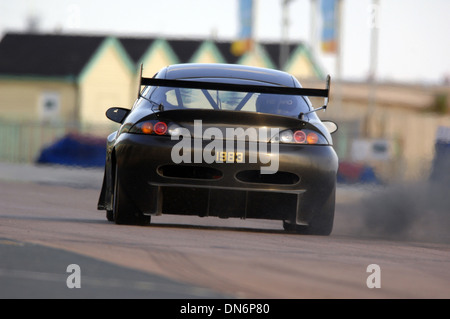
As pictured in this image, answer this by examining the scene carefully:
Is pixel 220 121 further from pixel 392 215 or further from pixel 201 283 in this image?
pixel 392 215

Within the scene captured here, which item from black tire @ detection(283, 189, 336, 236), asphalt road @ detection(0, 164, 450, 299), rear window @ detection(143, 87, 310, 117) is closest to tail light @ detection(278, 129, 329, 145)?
rear window @ detection(143, 87, 310, 117)

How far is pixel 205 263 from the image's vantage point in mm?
6793

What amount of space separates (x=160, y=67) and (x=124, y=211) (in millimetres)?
46792

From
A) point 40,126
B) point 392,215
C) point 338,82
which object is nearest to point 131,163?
point 392,215

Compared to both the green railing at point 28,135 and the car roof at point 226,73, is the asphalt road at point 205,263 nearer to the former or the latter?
the car roof at point 226,73

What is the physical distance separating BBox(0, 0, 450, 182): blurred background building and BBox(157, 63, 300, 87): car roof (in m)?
16.0

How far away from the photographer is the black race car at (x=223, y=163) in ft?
27.9

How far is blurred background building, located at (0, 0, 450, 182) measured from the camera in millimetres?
37688

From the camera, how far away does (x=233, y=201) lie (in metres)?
8.60

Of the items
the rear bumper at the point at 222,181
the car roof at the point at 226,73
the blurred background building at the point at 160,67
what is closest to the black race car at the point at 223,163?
the rear bumper at the point at 222,181

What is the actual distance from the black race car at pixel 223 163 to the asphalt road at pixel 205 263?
0.80ft

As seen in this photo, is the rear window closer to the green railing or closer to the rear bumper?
the rear bumper

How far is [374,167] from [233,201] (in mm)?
23730

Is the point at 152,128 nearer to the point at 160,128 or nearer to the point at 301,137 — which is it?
the point at 160,128
